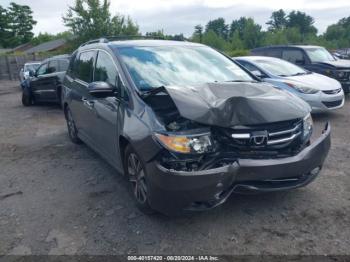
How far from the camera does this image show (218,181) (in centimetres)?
300

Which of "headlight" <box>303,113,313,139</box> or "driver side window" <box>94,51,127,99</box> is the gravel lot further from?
"driver side window" <box>94,51,127,99</box>

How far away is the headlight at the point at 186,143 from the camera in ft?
10.0

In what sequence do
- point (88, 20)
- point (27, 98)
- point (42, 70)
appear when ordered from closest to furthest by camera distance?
point (42, 70), point (27, 98), point (88, 20)

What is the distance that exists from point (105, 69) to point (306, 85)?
4829 mm

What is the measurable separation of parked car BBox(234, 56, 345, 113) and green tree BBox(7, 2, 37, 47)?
74861mm

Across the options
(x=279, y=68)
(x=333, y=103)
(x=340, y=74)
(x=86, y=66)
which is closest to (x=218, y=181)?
(x=86, y=66)

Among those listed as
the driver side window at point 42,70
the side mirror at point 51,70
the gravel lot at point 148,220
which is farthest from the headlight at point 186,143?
the driver side window at point 42,70

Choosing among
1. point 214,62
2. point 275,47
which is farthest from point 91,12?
point 214,62

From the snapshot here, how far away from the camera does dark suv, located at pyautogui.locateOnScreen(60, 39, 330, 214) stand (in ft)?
10.0

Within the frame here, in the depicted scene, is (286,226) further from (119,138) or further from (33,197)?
(33,197)

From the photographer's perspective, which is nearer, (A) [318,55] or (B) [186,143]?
(B) [186,143]

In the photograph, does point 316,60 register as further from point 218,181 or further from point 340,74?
point 218,181

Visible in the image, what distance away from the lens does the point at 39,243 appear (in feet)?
10.7

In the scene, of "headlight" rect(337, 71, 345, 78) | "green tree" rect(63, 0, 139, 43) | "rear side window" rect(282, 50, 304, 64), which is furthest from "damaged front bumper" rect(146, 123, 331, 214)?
"green tree" rect(63, 0, 139, 43)
